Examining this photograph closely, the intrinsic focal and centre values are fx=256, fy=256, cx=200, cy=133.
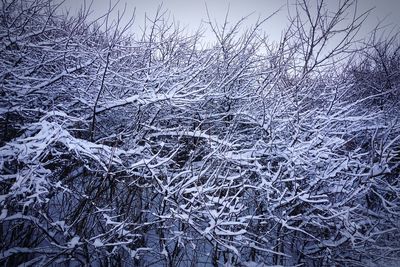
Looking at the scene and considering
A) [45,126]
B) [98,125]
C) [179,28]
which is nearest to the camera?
[45,126]

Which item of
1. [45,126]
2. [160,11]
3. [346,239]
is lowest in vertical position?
[346,239]

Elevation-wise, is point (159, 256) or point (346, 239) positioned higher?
point (346, 239)

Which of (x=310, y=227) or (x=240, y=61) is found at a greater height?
(x=240, y=61)

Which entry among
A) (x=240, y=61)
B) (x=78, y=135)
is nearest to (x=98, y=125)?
(x=78, y=135)

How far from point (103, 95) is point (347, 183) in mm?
3492

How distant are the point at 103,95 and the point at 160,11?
172cm

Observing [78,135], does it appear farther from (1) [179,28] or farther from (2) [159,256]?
(1) [179,28]

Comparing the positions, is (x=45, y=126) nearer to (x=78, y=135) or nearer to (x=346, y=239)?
(x=78, y=135)

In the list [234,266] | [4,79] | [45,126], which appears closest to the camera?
[45,126]

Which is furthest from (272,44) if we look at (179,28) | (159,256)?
(159,256)

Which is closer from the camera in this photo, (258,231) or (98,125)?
(258,231)

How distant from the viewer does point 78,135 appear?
407 centimetres

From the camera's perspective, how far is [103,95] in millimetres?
3594

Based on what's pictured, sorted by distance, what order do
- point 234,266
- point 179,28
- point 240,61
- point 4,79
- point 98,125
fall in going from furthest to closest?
point 179,28 < point 240,61 < point 98,125 < point 234,266 < point 4,79
